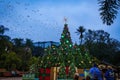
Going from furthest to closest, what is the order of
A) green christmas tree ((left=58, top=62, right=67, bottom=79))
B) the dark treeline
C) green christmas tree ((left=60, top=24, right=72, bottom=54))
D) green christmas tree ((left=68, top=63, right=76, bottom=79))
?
the dark treeline
green christmas tree ((left=60, top=24, right=72, bottom=54))
green christmas tree ((left=58, top=62, right=67, bottom=79))
green christmas tree ((left=68, top=63, right=76, bottom=79))

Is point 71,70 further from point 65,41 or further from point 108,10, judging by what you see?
point 108,10

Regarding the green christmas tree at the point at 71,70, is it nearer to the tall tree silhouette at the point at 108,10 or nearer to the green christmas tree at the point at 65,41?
the green christmas tree at the point at 65,41

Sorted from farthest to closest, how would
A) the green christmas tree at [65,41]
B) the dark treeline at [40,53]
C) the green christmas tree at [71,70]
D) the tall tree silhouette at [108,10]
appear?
1. the dark treeline at [40,53]
2. the green christmas tree at [65,41]
3. the green christmas tree at [71,70]
4. the tall tree silhouette at [108,10]

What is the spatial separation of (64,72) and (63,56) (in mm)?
5311

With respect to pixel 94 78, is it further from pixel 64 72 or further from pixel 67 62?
pixel 67 62

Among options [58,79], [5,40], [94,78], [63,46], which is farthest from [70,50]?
[5,40]

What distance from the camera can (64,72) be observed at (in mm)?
24875

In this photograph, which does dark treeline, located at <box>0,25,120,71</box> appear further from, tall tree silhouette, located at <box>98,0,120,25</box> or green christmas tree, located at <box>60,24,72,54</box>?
tall tree silhouette, located at <box>98,0,120,25</box>

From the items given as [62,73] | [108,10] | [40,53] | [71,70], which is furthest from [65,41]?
[40,53]

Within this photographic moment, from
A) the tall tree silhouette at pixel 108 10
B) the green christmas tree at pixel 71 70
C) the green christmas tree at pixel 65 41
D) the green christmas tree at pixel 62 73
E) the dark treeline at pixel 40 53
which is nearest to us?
the tall tree silhouette at pixel 108 10

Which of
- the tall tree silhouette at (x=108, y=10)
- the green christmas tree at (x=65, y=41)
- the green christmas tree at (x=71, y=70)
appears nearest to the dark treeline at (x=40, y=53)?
the green christmas tree at (x=65, y=41)

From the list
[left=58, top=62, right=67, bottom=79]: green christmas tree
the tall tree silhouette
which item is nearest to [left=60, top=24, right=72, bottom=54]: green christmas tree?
[left=58, top=62, right=67, bottom=79]: green christmas tree

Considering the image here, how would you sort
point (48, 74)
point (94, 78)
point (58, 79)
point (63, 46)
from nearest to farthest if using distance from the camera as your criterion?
point (94, 78)
point (58, 79)
point (48, 74)
point (63, 46)

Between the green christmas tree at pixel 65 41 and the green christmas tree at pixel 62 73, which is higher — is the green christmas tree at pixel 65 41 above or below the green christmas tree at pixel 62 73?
above
